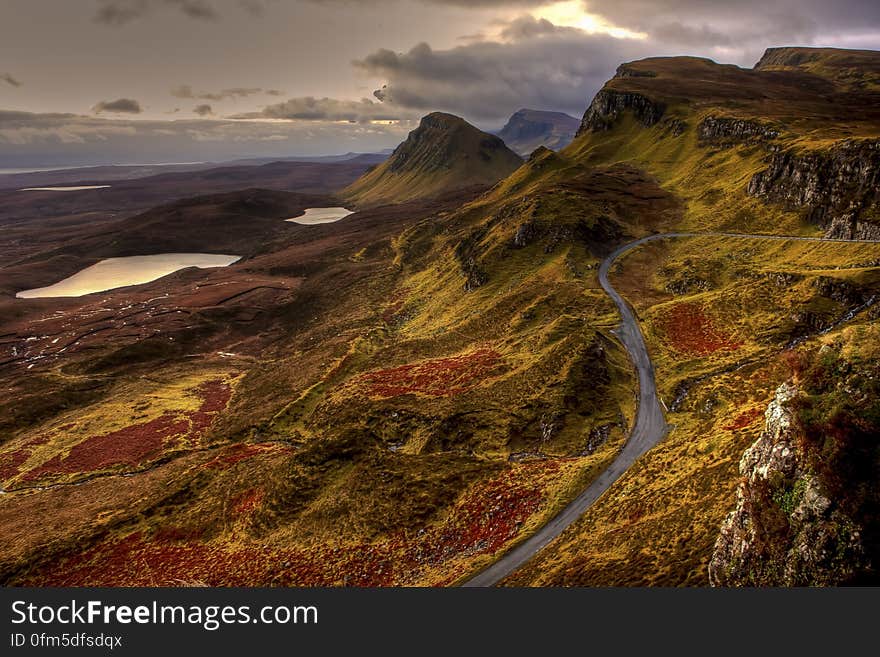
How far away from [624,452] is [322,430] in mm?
37927

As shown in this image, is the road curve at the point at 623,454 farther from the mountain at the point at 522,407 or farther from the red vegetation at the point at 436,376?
the red vegetation at the point at 436,376

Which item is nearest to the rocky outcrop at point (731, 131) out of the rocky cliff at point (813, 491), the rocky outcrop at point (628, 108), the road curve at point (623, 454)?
the rocky outcrop at point (628, 108)

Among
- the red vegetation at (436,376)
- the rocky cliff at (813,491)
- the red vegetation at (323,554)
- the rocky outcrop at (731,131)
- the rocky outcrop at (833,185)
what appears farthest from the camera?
the rocky outcrop at (731,131)

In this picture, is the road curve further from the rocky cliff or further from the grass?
the rocky cliff

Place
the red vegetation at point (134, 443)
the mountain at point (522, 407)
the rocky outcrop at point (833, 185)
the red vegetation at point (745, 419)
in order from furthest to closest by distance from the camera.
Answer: the rocky outcrop at point (833, 185) < the red vegetation at point (134, 443) < the red vegetation at point (745, 419) < the mountain at point (522, 407)

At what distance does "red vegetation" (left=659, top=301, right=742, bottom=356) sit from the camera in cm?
5791

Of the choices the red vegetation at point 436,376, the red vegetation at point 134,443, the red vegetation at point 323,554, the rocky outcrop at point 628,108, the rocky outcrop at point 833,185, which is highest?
the rocky outcrop at point 628,108

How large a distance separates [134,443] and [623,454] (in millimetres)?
67917

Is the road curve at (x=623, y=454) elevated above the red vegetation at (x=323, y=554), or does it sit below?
above

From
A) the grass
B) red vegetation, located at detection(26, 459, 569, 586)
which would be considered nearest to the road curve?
the grass

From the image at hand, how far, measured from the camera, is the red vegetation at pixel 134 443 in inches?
2505

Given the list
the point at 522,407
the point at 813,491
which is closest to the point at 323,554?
the point at 522,407

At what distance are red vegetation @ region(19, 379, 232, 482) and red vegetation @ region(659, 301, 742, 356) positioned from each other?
70081mm

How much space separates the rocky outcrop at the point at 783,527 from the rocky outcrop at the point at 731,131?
406 feet
